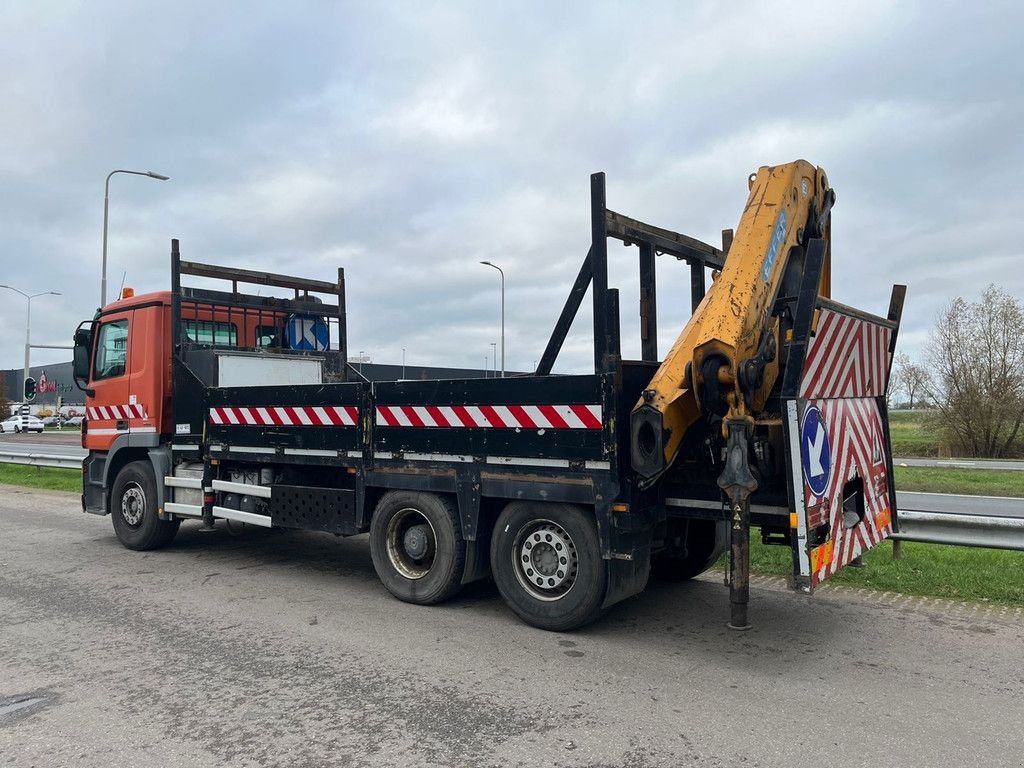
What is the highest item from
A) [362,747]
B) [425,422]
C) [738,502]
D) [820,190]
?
[820,190]

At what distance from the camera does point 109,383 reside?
360 inches

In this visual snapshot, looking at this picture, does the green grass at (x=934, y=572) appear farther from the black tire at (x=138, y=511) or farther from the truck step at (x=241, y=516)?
the black tire at (x=138, y=511)

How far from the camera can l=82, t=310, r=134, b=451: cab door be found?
894 centimetres

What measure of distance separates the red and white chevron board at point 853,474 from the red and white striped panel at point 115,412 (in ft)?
23.5

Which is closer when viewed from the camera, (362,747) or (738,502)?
(362,747)

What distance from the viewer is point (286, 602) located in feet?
21.3

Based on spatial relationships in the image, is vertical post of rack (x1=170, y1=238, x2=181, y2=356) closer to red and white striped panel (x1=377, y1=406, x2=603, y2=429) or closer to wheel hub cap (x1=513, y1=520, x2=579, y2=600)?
red and white striped panel (x1=377, y1=406, x2=603, y2=429)

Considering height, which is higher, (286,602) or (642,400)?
(642,400)

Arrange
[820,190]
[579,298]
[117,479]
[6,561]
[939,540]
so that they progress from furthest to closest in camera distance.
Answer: [117,479] < [6,561] < [939,540] < [579,298] < [820,190]

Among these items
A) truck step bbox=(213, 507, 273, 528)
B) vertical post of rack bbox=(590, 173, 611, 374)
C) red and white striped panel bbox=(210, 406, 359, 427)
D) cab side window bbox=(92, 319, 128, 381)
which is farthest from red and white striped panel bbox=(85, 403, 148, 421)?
vertical post of rack bbox=(590, 173, 611, 374)

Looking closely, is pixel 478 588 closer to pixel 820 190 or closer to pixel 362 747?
pixel 362 747

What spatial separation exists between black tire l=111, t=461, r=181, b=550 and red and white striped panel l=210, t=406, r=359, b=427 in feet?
4.28

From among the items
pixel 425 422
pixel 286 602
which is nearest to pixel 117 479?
pixel 286 602

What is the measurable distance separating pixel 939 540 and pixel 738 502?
3.13 metres
